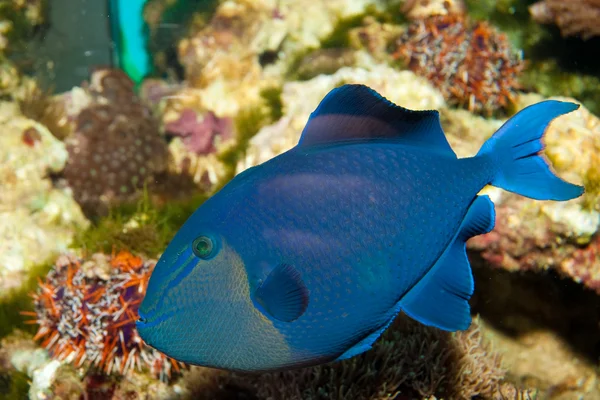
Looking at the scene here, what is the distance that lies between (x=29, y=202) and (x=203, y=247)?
14.8 feet

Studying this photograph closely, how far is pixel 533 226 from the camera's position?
3631mm

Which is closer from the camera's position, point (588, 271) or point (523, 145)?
point (523, 145)

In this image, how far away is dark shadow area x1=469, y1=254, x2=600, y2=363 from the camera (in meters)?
4.12

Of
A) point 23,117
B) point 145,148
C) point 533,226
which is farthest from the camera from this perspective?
point 145,148

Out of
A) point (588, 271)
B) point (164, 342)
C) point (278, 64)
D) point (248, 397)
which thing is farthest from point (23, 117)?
point (588, 271)

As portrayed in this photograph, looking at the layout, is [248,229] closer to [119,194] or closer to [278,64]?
[119,194]

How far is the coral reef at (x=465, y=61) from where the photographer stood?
522cm

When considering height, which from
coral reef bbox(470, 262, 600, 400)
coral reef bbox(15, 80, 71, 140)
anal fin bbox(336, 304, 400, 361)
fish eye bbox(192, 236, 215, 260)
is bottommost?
coral reef bbox(470, 262, 600, 400)

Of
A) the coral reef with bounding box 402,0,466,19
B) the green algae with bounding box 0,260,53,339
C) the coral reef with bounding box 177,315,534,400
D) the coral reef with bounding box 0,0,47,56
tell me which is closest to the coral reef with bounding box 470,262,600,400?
the coral reef with bounding box 177,315,534,400

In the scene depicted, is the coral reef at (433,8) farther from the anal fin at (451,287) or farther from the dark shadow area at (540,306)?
the anal fin at (451,287)

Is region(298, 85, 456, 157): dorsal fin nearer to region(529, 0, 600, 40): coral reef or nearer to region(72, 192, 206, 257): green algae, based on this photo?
region(72, 192, 206, 257): green algae

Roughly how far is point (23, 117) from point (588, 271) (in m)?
6.53

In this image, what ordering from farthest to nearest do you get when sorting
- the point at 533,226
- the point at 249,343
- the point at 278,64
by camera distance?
the point at 278,64
the point at 533,226
the point at 249,343

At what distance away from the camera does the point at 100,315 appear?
10.6 feet
